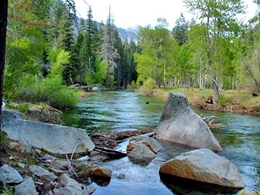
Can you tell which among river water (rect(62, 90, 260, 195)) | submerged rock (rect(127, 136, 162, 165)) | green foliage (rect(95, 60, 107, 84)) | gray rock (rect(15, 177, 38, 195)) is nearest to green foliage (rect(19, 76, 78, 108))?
river water (rect(62, 90, 260, 195))

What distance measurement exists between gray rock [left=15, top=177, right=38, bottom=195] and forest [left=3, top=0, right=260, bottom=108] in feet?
11.1

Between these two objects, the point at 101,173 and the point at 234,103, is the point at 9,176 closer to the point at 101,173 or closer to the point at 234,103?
the point at 101,173

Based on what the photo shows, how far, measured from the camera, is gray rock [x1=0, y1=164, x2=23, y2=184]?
5.52 metres

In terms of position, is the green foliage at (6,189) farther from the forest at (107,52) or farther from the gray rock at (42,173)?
the forest at (107,52)

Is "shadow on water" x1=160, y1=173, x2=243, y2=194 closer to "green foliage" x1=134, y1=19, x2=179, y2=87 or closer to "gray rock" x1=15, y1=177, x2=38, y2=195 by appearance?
"gray rock" x1=15, y1=177, x2=38, y2=195

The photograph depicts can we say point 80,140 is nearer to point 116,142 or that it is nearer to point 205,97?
point 116,142

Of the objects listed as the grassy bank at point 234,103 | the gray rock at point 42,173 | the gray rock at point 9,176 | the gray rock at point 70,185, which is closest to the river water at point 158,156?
the gray rock at point 70,185

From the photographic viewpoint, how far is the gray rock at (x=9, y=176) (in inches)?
217

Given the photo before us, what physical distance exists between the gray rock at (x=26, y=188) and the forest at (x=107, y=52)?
338cm

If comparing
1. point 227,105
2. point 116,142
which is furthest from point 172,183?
point 227,105

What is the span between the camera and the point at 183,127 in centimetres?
1354

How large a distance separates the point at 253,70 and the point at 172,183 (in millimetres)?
24658

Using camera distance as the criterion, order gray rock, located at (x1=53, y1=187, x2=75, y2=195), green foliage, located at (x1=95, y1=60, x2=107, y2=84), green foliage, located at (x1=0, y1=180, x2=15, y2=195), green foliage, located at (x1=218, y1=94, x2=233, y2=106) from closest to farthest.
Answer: green foliage, located at (x1=0, y1=180, x2=15, y2=195) → gray rock, located at (x1=53, y1=187, x2=75, y2=195) → green foliage, located at (x1=218, y1=94, x2=233, y2=106) → green foliage, located at (x1=95, y1=60, x2=107, y2=84)

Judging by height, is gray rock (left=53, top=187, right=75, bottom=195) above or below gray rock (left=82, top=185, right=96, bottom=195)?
above
